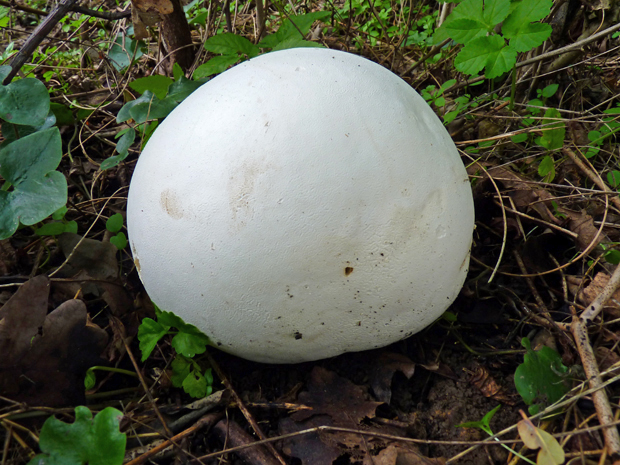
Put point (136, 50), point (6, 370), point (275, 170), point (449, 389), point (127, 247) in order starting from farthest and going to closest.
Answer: point (136, 50) < point (127, 247) < point (449, 389) < point (6, 370) < point (275, 170)

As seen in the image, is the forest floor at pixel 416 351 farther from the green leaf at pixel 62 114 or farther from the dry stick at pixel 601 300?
the green leaf at pixel 62 114

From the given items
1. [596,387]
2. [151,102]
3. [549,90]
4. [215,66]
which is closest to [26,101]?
[151,102]

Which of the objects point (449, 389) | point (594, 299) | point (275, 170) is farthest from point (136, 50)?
point (594, 299)

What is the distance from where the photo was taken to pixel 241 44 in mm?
2068

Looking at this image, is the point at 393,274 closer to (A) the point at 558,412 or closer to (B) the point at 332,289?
(B) the point at 332,289

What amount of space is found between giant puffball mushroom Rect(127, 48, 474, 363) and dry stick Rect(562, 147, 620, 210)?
0.73m

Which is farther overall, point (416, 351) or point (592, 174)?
point (592, 174)

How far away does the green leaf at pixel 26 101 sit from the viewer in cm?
183

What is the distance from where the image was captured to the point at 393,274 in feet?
4.70

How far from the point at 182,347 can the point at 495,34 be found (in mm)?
1626

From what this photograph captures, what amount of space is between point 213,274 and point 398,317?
59 cm

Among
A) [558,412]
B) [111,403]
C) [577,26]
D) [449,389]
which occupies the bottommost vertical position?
[449,389]

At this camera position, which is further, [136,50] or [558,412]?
[136,50]

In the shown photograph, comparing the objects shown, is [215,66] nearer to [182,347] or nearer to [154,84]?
[154,84]
